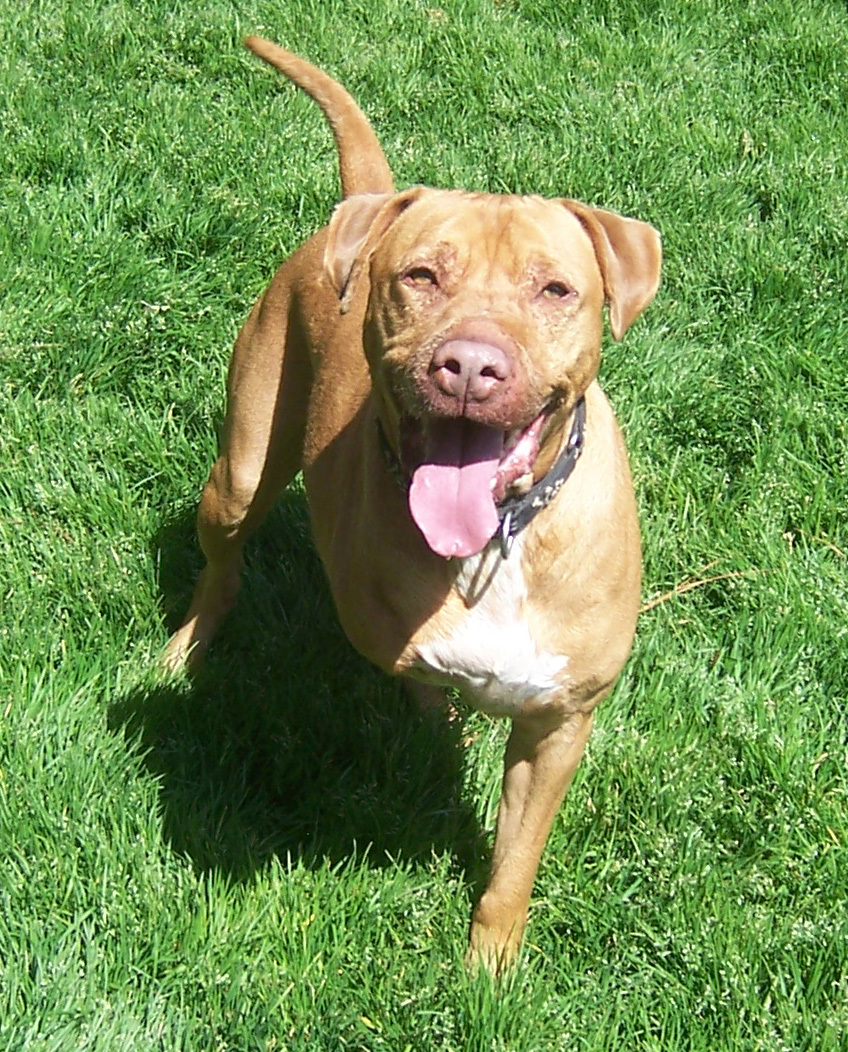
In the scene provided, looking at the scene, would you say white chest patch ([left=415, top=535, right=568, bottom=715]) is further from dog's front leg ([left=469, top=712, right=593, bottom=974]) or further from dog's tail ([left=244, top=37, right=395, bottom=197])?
dog's tail ([left=244, top=37, right=395, bottom=197])

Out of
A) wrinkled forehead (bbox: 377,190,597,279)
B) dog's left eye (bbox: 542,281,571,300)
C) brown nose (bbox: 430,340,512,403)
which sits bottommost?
brown nose (bbox: 430,340,512,403)

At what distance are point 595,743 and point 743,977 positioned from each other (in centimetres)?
78

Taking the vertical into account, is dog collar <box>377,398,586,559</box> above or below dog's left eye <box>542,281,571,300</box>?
below

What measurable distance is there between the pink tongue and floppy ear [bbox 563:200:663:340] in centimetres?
43

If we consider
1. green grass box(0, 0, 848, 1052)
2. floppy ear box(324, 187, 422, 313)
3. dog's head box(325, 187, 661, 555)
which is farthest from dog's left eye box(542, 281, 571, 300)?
green grass box(0, 0, 848, 1052)

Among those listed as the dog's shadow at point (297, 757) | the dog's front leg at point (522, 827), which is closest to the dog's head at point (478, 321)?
the dog's front leg at point (522, 827)

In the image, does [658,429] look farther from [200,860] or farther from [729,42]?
→ [729,42]

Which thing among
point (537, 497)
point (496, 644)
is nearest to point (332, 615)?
point (496, 644)

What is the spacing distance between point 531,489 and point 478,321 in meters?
0.39

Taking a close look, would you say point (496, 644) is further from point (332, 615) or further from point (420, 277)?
point (332, 615)

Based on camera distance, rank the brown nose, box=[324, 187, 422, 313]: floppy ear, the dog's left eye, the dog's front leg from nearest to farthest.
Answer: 1. the brown nose
2. the dog's left eye
3. box=[324, 187, 422, 313]: floppy ear
4. the dog's front leg

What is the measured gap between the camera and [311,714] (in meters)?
3.83

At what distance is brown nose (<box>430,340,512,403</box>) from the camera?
265cm

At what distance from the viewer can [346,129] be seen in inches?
158
